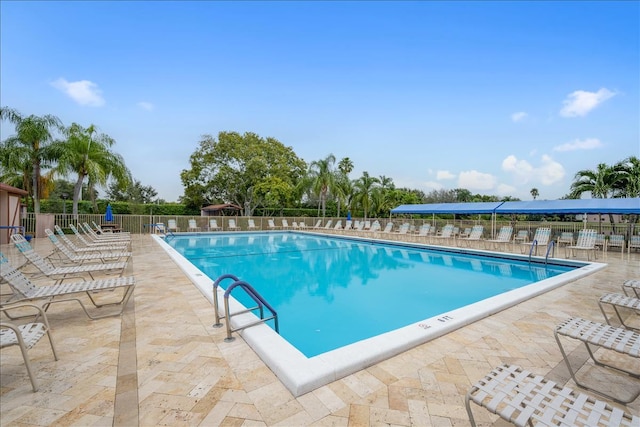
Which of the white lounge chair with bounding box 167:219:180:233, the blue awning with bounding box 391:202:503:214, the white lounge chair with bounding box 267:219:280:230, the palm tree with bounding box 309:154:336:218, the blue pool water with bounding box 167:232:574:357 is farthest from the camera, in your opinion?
the palm tree with bounding box 309:154:336:218

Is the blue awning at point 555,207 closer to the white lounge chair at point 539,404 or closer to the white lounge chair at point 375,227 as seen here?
the white lounge chair at point 375,227

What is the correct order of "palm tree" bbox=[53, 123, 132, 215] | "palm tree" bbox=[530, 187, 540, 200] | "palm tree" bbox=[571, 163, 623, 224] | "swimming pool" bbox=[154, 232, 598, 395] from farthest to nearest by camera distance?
"palm tree" bbox=[530, 187, 540, 200], "palm tree" bbox=[571, 163, 623, 224], "palm tree" bbox=[53, 123, 132, 215], "swimming pool" bbox=[154, 232, 598, 395]

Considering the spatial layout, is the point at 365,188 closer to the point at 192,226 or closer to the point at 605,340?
the point at 192,226

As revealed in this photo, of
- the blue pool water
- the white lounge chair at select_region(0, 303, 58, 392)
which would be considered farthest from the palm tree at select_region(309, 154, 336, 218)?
the white lounge chair at select_region(0, 303, 58, 392)

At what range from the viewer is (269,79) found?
53.1 ft

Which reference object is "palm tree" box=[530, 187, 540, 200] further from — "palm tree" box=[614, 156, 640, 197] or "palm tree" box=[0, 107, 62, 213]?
"palm tree" box=[0, 107, 62, 213]

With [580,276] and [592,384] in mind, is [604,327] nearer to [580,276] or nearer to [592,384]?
[592,384]

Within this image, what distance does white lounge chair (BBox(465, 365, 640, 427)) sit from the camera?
4.65ft

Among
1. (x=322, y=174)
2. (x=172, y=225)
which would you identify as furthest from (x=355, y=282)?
(x=322, y=174)

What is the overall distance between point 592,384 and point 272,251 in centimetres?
1101

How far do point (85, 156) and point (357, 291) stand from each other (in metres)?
16.8

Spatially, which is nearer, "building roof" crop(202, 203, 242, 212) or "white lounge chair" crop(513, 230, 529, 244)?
"white lounge chair" crop(513, 230, 529, 244)

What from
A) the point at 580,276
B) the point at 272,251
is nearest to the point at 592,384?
the point at 580,276

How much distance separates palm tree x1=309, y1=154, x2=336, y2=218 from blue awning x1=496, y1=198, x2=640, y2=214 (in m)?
13.2
